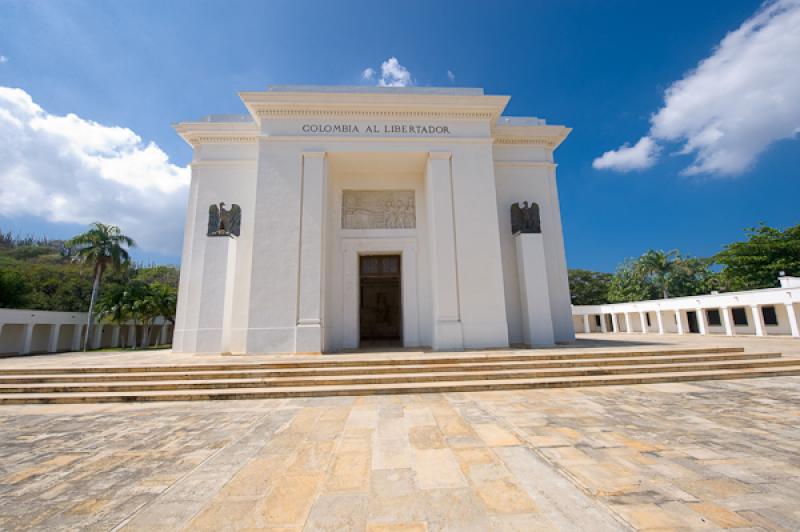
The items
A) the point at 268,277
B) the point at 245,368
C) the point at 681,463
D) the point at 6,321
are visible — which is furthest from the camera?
the point at 6,321

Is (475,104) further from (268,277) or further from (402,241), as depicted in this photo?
(268,277)

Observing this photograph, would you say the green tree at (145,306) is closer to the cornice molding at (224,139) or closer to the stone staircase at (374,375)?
the cornice molding at (224,139)

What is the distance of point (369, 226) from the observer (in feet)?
38.5

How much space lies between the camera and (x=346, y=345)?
11.0m

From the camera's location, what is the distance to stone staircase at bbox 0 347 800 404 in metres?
5.48

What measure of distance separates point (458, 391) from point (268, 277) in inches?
248

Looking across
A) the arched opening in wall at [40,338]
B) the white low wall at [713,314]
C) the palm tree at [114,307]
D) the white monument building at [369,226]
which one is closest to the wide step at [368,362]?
the white monument building at [369,226]

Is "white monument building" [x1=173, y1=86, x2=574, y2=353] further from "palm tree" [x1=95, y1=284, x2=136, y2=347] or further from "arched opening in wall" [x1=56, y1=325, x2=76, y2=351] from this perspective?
"arched opening in wall" [x1=56, y1=325, x2=76, y2=351]

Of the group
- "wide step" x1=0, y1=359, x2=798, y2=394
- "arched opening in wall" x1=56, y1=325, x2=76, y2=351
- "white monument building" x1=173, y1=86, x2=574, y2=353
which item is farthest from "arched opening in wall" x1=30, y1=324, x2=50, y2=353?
"wide step" x1=0, y1=359, x2=798, y2=394

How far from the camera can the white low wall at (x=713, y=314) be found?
1694cm

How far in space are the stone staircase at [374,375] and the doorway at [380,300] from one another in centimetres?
505

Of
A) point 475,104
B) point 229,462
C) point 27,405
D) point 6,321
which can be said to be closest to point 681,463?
point 229,462

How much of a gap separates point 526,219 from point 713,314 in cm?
2202

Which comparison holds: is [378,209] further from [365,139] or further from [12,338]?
[12,338]
